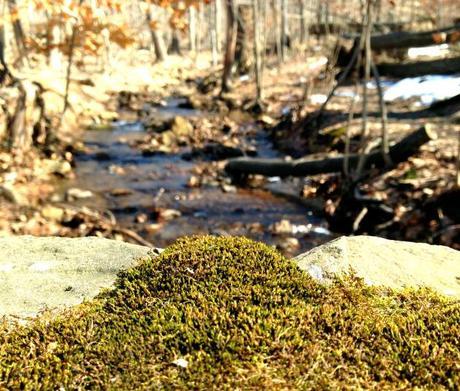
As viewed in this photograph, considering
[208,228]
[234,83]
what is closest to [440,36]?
[208,228]

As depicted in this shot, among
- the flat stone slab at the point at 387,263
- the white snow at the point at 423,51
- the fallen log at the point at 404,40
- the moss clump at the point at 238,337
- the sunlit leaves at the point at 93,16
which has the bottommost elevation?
the flat stone slab at the point at 387,263

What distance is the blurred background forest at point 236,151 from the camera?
7680mm

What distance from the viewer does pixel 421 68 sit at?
1348cm

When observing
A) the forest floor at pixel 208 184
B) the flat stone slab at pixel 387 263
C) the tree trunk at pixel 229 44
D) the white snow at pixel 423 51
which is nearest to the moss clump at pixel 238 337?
the flat stone slab at pixel 387 263

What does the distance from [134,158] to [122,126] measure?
4365 millimetres

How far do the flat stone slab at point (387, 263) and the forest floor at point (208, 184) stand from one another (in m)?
4.01

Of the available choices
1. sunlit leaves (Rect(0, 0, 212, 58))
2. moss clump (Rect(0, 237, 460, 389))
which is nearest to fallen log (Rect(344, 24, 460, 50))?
sunlit leaves (Rect(0, 0, 212, 58))

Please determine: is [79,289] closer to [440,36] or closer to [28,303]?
[28,303]

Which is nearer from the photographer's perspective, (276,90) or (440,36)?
(440,36)

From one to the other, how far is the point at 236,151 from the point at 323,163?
3914 mm

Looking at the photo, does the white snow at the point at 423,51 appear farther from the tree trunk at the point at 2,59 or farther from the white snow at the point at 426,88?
the tree trunk at the point at 2,59

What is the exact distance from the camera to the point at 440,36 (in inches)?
373

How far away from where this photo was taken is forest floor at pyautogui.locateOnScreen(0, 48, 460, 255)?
7.59 metres

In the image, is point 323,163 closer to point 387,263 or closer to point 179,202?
point 179,202
